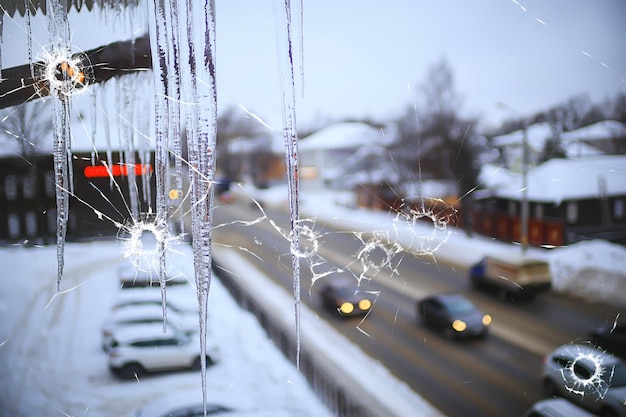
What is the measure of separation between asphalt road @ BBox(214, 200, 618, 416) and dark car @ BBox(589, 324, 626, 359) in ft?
0.45

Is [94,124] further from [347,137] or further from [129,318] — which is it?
[347,137]

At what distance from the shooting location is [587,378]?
4.45 ft

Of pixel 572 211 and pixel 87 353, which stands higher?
pixel 572 211

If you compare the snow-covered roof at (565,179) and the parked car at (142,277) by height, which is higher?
the snow-covered roof at (565,179)

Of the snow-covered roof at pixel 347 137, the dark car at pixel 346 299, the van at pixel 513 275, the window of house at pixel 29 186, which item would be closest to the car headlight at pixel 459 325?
the van at pixel 513 275

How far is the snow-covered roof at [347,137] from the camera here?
1247mm

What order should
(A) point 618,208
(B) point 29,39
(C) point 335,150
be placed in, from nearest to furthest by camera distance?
(B) point 29,39 < (C) point 335,150 < (A) point 618,208

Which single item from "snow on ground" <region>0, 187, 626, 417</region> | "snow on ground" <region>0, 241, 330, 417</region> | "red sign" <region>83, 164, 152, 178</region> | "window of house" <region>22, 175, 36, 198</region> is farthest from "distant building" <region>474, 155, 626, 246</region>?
"window of house" <region>22, 175, 36, 198</region>

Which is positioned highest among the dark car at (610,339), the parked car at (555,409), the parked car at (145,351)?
the parked car at (145,351)

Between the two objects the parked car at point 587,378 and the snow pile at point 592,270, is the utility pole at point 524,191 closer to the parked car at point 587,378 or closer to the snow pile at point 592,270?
the snow pile at point 592,270

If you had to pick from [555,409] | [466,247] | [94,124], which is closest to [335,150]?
[466,247]

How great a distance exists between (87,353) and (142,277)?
279 mm

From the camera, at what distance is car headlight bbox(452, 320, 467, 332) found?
130 centimetres

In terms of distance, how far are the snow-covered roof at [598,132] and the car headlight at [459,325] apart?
70 centimetres
